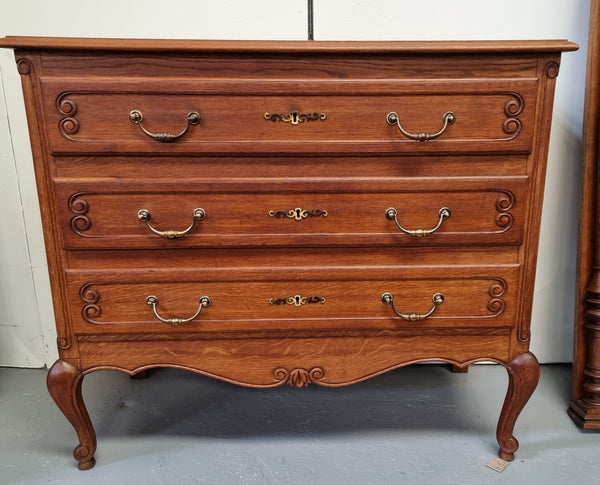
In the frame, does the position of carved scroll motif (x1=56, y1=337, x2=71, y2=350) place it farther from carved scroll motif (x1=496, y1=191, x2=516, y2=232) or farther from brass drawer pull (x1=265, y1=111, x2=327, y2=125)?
carved scroll motif (x1=496, y1=191, x2=516, y2=232)

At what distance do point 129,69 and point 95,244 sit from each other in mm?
407

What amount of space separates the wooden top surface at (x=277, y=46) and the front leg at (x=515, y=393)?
29.6 inches

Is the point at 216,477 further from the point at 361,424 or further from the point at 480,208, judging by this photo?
the point at 480,208

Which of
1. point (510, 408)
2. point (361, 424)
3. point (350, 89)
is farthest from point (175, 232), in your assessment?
point (510, 408)

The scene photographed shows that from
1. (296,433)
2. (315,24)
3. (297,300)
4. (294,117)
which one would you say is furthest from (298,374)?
(315,24)

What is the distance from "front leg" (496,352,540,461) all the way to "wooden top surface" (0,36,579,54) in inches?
29.6

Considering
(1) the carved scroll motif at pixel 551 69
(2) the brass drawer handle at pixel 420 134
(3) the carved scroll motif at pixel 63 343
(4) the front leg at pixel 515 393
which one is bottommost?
(4) the front leg at pixel 515 393

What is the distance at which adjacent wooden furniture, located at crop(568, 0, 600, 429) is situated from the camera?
1.47 metres

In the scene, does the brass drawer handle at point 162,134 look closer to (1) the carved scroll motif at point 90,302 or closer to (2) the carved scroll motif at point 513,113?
(1) the carved scroll motif at point 90,302

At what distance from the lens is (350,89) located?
1102 millimetres

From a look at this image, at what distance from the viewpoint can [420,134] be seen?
110cm

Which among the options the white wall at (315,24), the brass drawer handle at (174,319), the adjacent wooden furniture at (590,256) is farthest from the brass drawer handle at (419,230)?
the white wall at (315,24)

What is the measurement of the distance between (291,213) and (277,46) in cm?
37

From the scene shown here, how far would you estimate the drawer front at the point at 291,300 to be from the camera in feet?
3.95
